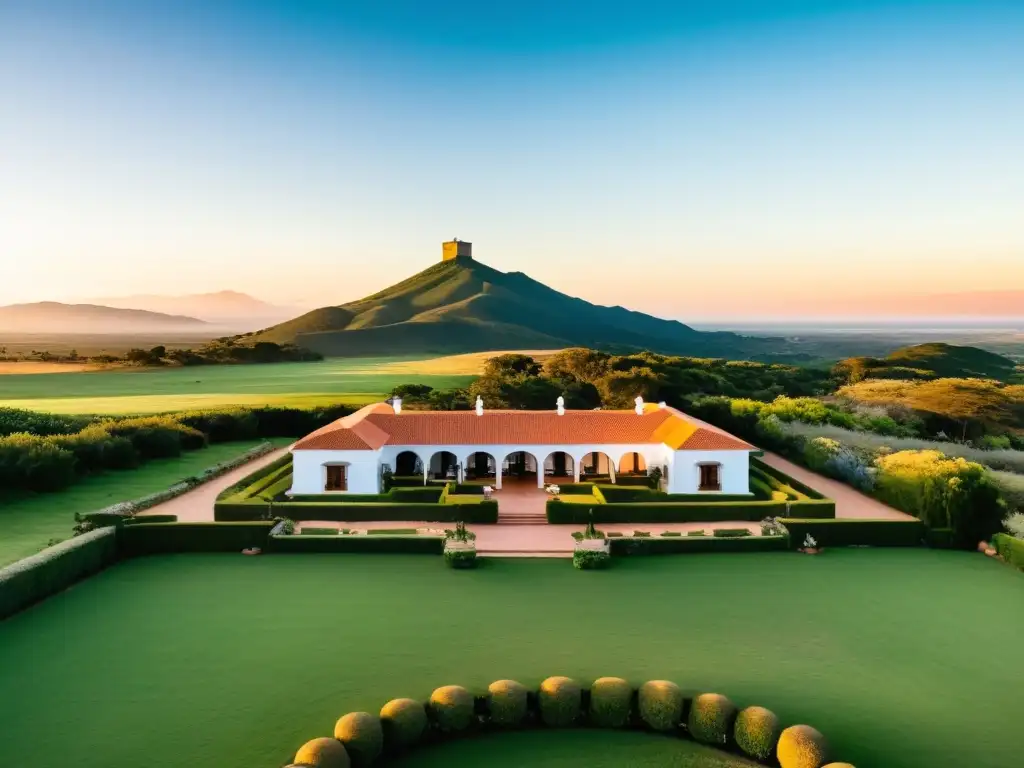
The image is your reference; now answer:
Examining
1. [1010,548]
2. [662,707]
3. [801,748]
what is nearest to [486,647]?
[662,707]

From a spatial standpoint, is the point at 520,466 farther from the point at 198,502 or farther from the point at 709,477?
the point at 198,502

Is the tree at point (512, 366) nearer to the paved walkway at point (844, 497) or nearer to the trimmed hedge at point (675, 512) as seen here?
the paved walkway at point (844, 497)

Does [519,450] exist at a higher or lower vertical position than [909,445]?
higher

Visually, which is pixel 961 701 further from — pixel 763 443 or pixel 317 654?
pixel 763 443

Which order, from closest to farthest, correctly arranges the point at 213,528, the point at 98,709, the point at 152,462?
the point at 98,709 → the point at 213,528 → the point at 152,462

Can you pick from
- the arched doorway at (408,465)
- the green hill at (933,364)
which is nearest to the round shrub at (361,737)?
the arched doorway at (408,465)

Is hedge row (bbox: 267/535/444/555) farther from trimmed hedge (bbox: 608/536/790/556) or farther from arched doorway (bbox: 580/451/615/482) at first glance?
arched doorway (bbox: 580/451/615/482)

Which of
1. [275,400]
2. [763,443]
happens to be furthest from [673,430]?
[275,400]
